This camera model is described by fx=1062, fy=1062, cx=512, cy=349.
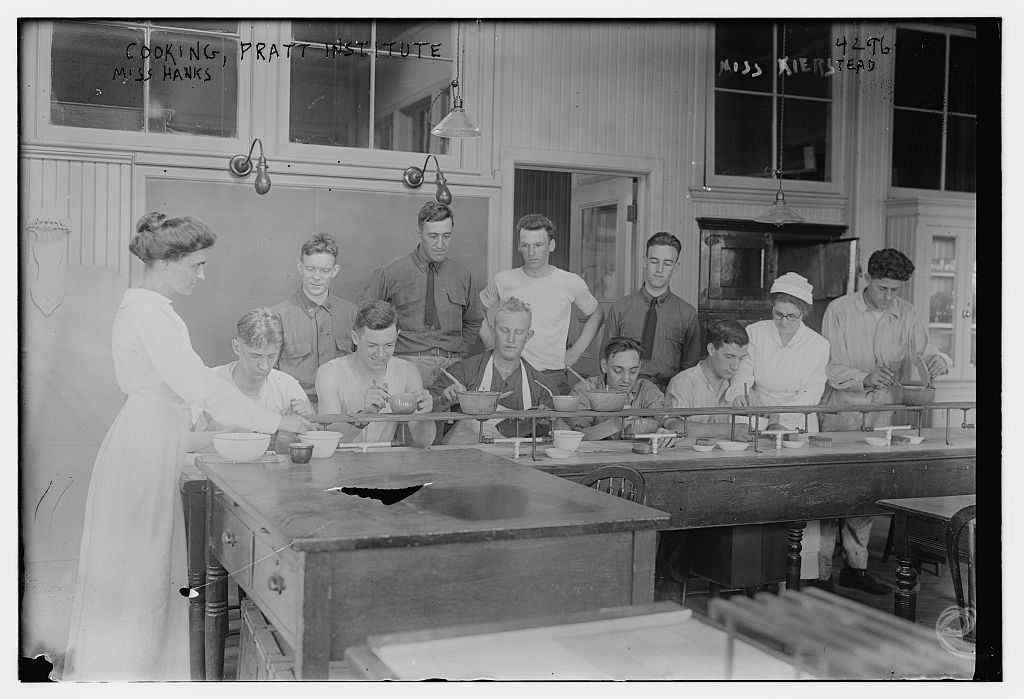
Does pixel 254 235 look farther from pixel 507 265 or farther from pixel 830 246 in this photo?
pixel 830 246

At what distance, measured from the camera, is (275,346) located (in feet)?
15.1

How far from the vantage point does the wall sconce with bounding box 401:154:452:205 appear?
4637mm

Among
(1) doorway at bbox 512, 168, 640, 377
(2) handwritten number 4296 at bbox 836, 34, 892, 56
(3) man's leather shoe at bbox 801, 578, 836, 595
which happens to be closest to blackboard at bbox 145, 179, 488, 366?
(1) doorway at bbox 512, 168, 640, 377

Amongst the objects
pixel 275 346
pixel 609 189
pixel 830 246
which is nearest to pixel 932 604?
pixel 830 246

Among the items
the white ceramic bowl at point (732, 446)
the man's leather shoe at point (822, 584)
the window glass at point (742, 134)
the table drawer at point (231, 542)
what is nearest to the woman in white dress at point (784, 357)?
the white ceramic bowl at point (732, 446)

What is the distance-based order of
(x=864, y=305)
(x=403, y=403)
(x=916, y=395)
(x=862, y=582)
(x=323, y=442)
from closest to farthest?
(x=323, y=442), (x=403, y=403), (x=864, y=305), (x=916, y=395), (x=862, y=582)

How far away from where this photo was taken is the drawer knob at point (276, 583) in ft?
10.6

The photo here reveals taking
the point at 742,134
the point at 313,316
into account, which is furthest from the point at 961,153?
the point at 313,316

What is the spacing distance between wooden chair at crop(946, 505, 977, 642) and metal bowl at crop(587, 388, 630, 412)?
151 cm

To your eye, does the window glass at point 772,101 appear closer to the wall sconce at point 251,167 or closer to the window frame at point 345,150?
the window frame at point 345,150

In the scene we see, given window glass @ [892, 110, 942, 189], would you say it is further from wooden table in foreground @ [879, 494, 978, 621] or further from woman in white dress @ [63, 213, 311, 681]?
woman in white dress @ [63, 213, 311, 681]

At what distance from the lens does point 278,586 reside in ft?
10.7

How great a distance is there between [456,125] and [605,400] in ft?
4.73

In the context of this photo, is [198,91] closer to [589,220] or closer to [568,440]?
[589,220]
